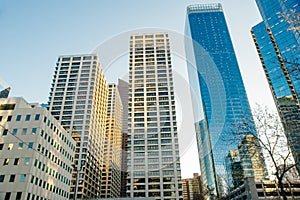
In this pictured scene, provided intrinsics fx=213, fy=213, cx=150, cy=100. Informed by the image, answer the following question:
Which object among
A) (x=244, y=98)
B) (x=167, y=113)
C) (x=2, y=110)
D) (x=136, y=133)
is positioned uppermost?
(x=244, y=98)

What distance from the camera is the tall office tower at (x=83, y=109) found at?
292 ft

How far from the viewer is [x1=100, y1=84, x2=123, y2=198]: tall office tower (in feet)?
378

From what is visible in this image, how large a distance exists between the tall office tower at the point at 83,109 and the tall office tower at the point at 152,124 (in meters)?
17.4

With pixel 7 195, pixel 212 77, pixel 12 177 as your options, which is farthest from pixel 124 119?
pixel 7 195

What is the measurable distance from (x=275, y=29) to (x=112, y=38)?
297 ft

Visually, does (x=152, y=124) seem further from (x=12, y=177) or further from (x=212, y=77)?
(x=12, y=177)

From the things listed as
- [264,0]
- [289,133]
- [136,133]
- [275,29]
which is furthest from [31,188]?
[264,0]

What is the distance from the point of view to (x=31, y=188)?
39656mm

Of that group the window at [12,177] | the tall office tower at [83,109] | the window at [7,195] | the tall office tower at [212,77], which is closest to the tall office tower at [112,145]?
the tall office tower at [83,109]

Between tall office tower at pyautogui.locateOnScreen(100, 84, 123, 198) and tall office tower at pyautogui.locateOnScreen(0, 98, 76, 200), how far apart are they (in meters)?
48.4

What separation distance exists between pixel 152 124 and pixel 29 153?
6055 cm

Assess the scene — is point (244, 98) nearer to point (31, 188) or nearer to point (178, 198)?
point (178, 198)

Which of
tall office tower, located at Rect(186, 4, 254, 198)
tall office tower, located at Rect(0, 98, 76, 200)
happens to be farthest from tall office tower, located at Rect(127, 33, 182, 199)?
tall office tower, located at Rect(0, 98, 76, 200)

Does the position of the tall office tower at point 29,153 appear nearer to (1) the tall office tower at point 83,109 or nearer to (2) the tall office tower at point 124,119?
(2) the tall office tower at point 124,119
